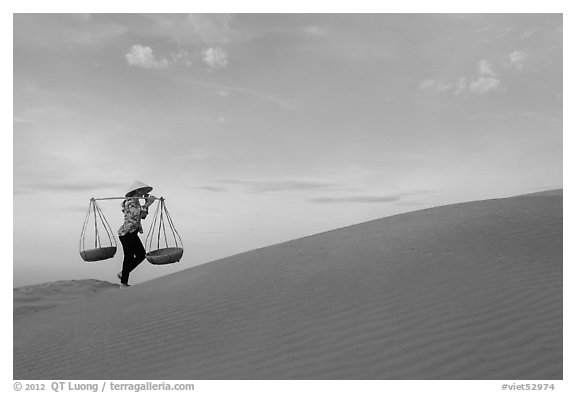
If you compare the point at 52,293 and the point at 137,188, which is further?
the point at 52,293

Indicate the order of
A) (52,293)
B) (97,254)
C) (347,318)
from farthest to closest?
(52,293) < (97,254) < (347,318)

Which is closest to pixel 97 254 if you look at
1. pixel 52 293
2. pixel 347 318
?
pixel 52 293

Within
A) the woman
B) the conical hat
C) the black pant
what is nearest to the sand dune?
the black pant

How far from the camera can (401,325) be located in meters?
5.40

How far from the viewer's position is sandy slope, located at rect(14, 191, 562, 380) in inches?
191

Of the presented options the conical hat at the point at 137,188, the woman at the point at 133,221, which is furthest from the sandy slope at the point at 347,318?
the conical hat at the point at 137,188

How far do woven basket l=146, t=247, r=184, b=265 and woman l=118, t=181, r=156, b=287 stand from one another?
36.0 inches

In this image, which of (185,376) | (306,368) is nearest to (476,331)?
(306,368)

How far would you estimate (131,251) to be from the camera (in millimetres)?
9750

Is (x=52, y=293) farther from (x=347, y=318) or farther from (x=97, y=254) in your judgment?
(x=347, y=318)

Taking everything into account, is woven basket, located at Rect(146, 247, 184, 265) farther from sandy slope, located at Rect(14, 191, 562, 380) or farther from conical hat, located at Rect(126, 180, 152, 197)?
conical hat, located at Rect(126, 180, 152, 197)

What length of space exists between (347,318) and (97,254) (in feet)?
17.3

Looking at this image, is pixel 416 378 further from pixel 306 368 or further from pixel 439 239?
pixel 439 239

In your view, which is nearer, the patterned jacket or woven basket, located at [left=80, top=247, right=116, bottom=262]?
woven basket, located at [left=80, top=247, right=116, bottom=262]
